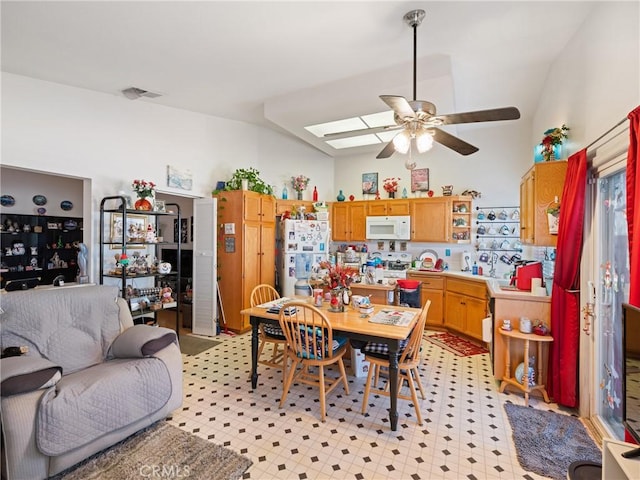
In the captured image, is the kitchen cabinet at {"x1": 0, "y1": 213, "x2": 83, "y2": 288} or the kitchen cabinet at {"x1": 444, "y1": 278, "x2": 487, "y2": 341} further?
the kitchen cabinet at {"x1": 0, "y1": 213, "x2": 83, "y2": 288}

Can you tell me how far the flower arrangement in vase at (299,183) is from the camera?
5.38 meters

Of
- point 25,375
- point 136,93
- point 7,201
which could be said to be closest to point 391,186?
point 136,93

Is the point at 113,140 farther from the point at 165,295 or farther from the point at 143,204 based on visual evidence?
the point at 165,295

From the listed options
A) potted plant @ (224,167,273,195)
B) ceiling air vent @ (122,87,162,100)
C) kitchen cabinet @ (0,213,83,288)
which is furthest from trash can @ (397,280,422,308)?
kitchen cabinet @ (0,213,83,288)

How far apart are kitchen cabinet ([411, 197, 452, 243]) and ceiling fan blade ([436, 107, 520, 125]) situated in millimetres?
2733

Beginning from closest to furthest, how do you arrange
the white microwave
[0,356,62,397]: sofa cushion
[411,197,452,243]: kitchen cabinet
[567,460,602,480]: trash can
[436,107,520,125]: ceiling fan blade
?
1. [567,460,602,480]: trash can
2. [0,356,62,397]: sofa cushion
3. [436,107,520,125]: ceiling fan blade
4. [411,197,452,243]: kitchen cabinet
5. the white microwave

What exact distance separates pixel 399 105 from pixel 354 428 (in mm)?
2294

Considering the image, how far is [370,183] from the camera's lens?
18.4 ft

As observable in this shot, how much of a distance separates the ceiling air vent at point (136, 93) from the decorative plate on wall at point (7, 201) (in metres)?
2.80

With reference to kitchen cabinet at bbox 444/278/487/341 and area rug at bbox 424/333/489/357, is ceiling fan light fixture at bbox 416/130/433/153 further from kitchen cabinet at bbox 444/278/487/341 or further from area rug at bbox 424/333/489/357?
area rug at bbox 424/333/489/357

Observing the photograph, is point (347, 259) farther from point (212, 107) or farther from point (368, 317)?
point (212, 107)

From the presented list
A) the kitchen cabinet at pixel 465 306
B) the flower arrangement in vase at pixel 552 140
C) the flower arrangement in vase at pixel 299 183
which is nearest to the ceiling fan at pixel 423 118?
the flower arrangement in vase at pixel 552 140

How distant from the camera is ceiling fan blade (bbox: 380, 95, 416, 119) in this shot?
1939 mm

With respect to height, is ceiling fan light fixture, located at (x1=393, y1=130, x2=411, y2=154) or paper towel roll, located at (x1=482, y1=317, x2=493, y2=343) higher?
ceiling fan light fixture, located at (x1=393, y1=130, x2=411, y2=154)
